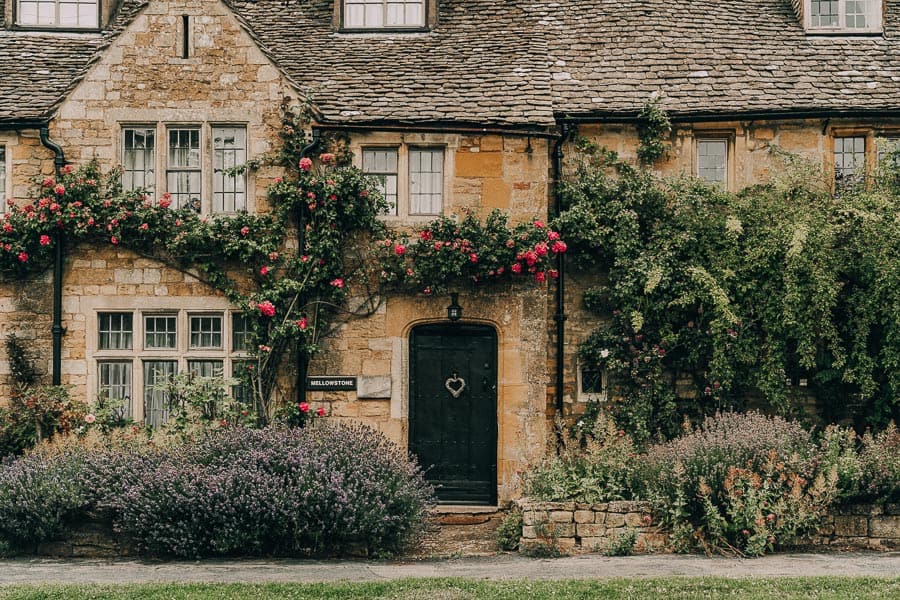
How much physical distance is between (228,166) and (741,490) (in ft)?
29.0

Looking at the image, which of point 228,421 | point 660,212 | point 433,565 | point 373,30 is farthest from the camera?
point 373,30

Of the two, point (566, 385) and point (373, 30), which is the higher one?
point (373, 30)

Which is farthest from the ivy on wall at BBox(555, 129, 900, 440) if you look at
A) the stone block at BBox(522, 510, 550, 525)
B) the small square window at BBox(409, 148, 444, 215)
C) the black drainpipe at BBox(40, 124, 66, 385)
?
the black drainpipe at BBox(40, 124, 66, 385)

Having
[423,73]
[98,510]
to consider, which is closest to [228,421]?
[98,510]

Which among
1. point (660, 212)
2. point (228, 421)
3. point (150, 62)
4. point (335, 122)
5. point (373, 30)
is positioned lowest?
point (228, 421)

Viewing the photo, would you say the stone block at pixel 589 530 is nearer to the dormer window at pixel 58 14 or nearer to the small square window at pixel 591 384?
the small square window at pixel 591 384

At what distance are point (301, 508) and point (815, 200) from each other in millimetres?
9062

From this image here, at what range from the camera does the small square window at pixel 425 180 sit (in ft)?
49.4

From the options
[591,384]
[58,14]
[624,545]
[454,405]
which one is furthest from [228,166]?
[624,545]

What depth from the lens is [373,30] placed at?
1680 centimetres

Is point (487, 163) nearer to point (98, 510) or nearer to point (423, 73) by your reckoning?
point (423, 73)

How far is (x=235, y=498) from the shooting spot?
1115 cm

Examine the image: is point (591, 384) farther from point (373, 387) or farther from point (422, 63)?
point (422, 63)

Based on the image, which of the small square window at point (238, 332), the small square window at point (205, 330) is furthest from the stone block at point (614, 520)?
the small square window at point (205, 330)
